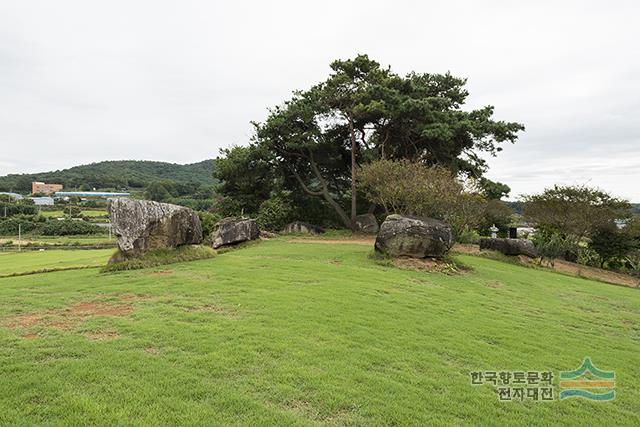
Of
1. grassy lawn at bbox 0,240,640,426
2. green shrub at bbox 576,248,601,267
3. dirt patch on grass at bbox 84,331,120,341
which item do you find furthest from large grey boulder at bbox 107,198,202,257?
green shrub at bbox 576,248,601,267

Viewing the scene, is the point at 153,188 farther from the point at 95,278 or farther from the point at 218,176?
the point at 95,278

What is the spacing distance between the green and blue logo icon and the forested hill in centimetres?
8405

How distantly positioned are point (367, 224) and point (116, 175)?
8389cm

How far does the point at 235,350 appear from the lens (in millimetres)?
4758

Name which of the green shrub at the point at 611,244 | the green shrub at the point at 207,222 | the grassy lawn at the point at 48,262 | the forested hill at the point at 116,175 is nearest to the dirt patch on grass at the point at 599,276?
the green shrub at the point at 611,244

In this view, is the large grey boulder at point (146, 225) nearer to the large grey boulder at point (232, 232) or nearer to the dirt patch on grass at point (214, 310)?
the large grey boulder at point (232, 232)

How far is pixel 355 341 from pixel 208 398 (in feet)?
8.05

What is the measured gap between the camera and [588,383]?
16.2 feet

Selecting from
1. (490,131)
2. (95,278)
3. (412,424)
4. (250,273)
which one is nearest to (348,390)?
(412,424)

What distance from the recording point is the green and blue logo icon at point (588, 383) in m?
4.58

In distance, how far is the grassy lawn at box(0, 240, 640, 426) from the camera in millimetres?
3541

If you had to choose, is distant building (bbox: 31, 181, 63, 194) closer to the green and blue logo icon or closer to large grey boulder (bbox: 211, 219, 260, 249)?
large grey boulder (bbox: 211, 219, 260, 249)

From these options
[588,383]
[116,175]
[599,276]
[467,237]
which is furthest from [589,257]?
Result: [116,175]

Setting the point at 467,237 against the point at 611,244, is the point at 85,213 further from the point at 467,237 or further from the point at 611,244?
the point at 611,244
